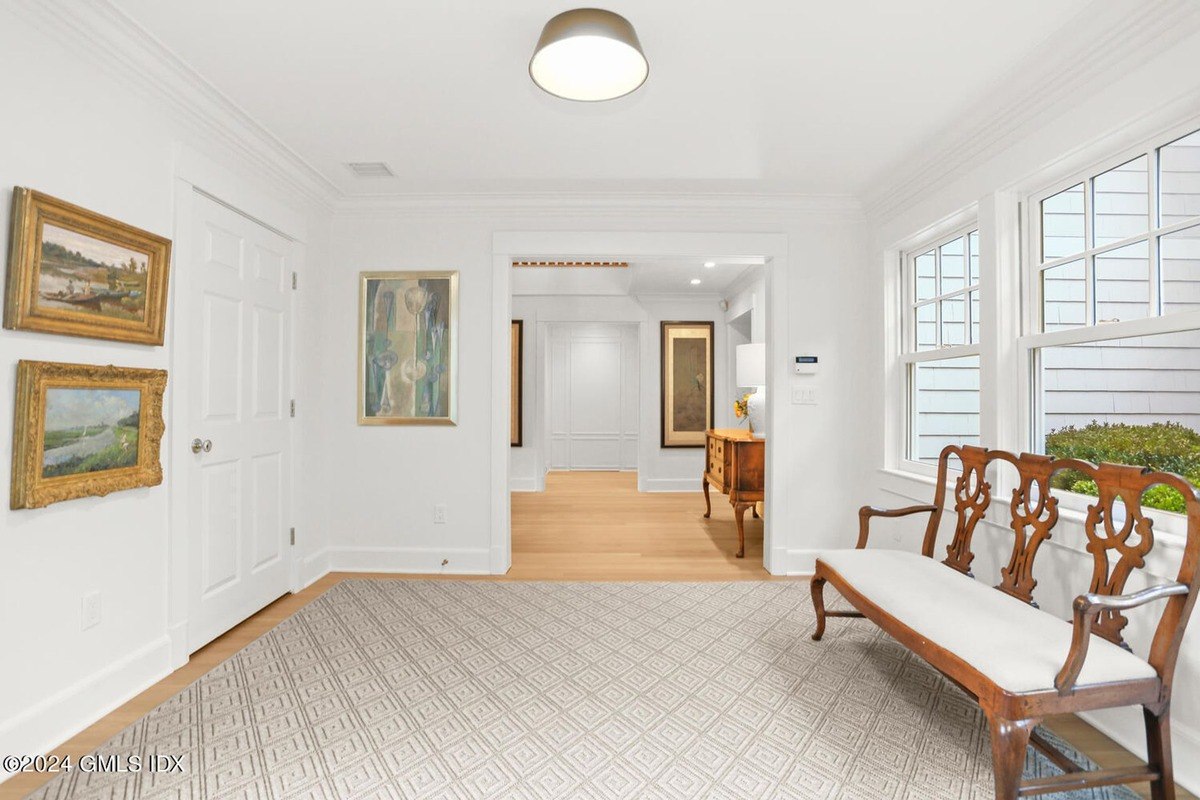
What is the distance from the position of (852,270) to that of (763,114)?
5.05ft

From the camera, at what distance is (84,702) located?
1.94 m

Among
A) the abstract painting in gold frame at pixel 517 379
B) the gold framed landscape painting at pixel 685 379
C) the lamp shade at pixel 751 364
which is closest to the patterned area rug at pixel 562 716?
the lamp shade at pixel 751 364

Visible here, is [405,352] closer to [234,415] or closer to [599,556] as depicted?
[234,415]

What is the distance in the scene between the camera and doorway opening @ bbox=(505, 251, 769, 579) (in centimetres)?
468

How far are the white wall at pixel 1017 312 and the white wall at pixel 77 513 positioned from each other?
3628mm

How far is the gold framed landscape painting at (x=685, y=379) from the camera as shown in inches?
268

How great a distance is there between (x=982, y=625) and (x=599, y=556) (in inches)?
107

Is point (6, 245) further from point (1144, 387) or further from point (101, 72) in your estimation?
point (1144, 387)

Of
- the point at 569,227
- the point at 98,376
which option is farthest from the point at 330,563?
the point at 569,227

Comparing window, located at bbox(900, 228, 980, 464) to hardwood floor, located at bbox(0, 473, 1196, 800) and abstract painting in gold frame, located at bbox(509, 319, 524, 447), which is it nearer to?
hardwood floor, located at bbox(0, 473, 1196, 800)

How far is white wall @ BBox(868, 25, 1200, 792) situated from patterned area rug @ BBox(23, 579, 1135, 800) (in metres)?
0.50

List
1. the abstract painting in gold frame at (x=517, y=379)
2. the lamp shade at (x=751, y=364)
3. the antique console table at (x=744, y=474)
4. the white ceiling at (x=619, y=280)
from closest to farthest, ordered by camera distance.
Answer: the antique console table at (x=744, y=474) → the lamp shade at (x=751, y=364) → the white ceiling at (x=619, y=280) → the abstract painting in gold frame at (x=517, y=379)

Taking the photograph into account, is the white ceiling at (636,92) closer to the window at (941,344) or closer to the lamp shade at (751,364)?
the window at (941,344)

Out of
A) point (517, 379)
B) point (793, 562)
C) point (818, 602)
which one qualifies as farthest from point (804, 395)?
point (517, 379)
